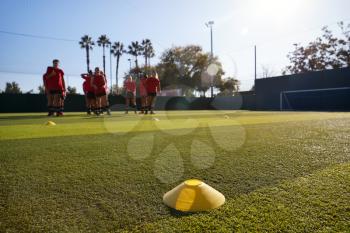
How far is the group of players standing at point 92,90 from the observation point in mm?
11820

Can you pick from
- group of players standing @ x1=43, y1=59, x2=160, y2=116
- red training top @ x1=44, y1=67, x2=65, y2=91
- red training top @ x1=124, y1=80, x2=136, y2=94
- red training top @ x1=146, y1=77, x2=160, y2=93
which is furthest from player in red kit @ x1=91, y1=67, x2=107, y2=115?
red training top @ x1=124, y1=80, x2=136, y2=94

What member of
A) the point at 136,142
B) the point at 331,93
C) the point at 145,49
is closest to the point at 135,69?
the point at 145,49

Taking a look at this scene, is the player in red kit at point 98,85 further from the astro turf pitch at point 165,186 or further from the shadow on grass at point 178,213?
the shadow on grass at point 178,213

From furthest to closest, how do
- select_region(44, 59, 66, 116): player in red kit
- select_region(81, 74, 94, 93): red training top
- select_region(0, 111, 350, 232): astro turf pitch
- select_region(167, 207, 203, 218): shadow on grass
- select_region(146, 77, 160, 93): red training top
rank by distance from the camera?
select_region(146, 77, 160, 93): red training top → select_region(81, 74, 94, 93): red training top → select_region(44, 59, 66, 116): player in red kit → select_region(167, 207, 203, 218): shadow on grass → select_region(0, 111, 350, 232): astro turf pitch

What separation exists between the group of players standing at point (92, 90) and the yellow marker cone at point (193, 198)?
428 inches

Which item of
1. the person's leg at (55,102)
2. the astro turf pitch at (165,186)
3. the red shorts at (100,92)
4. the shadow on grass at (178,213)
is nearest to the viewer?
the astro turf pitch at (165,186)

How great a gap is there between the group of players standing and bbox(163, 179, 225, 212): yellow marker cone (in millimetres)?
10867

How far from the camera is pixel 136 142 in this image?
14.2ft

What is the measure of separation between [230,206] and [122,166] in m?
1.26

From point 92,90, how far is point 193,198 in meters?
12.2

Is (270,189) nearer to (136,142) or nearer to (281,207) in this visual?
(281,207)

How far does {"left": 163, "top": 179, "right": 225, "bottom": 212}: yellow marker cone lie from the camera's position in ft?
6.51

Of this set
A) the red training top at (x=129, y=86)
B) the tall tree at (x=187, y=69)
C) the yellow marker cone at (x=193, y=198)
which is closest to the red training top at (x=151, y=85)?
the red training top at (x=129, y=86)

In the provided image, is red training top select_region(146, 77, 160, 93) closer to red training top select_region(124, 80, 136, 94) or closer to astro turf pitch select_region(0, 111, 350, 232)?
red training top select_region(124, 80, 136, 94)
